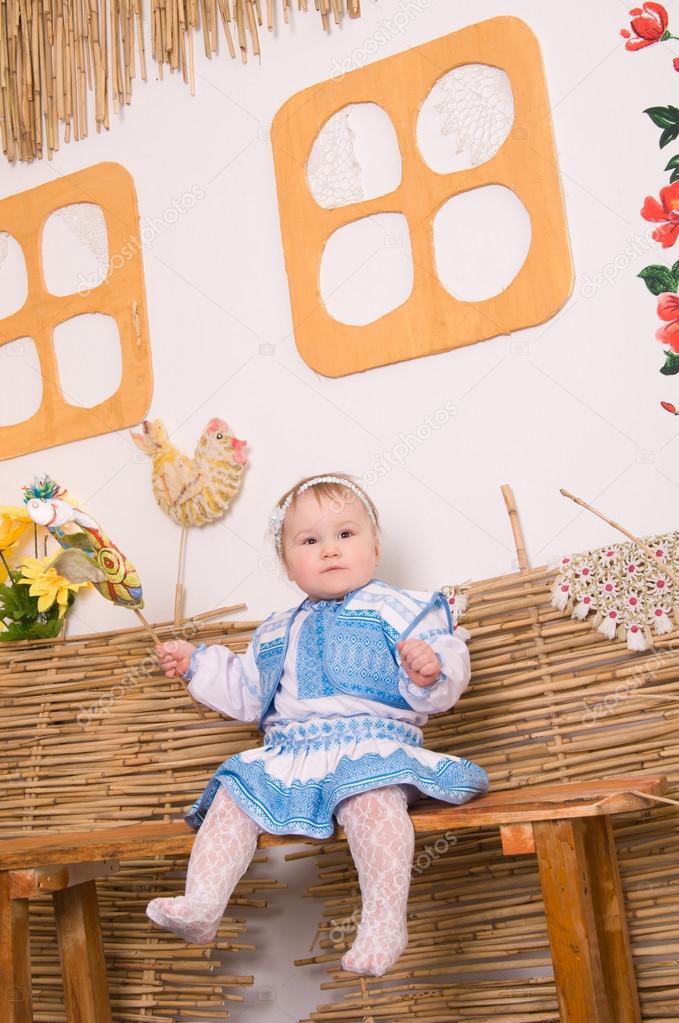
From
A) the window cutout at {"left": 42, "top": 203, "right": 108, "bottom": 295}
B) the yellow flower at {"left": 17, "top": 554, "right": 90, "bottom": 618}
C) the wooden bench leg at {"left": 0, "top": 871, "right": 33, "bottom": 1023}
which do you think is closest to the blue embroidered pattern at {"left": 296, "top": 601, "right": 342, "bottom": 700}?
the wooden bench leg at {"left": 0, "top": 871, "right": 33, "bottom": 1023}

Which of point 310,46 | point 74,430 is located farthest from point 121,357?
point 310,46

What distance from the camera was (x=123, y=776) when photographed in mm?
2205

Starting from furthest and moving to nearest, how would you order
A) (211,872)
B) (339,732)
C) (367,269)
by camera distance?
(367,269)
(339,732)
(211,872)

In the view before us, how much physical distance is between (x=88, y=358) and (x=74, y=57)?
0.71 meters

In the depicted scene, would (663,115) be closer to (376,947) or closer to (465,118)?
(465,118)

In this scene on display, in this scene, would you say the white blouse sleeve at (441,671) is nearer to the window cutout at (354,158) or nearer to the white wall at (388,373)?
the white wall at (388,373)

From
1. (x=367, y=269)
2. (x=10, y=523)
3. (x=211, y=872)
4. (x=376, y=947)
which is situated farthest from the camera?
(x=10, y=523)

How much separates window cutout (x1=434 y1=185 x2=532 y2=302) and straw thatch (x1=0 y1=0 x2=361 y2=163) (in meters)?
0.74

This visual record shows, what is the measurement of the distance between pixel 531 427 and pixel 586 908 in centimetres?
83

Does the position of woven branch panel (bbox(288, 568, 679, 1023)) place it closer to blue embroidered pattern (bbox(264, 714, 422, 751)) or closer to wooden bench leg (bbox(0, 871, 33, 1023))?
blue embroidered pattern (bbox(264, 714, 422, 751))

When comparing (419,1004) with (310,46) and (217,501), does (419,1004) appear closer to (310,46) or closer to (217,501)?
(217,501)

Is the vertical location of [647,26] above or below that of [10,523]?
above

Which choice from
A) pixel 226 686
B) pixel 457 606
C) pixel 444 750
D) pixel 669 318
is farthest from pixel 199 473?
pixel 669 318

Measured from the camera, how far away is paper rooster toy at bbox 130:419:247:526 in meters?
2.24
